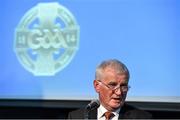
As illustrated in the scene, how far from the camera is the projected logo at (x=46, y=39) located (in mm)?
2561

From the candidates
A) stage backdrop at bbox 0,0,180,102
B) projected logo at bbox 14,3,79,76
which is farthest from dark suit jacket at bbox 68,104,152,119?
projected logo at bbox 14,3,79,76

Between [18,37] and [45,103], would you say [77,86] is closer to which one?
[45,103]

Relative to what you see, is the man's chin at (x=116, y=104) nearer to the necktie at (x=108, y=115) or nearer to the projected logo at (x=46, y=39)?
the necktie at (x=108, y=115)

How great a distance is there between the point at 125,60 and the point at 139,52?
87 millimetres

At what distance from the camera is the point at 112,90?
1623mm

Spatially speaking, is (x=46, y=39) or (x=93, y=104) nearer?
(x=93, y=104)

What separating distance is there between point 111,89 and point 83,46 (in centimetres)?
93

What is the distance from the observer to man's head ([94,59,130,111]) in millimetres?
1620

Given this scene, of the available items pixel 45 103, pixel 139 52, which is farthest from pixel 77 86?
pixel 139 52

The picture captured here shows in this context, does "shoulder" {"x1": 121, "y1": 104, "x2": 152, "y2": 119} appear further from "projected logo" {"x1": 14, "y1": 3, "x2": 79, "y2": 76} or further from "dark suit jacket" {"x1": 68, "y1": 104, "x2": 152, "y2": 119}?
"projected logo" {"x1": 14, "y1": 3, "x2": 79, "y2": 76}

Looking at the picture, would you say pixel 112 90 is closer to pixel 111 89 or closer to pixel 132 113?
pixel 111 89

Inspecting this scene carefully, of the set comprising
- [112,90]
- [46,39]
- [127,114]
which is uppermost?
[46,39]

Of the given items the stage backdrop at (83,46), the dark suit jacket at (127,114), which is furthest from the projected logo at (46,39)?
the dark suit jacket at (127,114)

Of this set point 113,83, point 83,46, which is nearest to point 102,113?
point 113,83
